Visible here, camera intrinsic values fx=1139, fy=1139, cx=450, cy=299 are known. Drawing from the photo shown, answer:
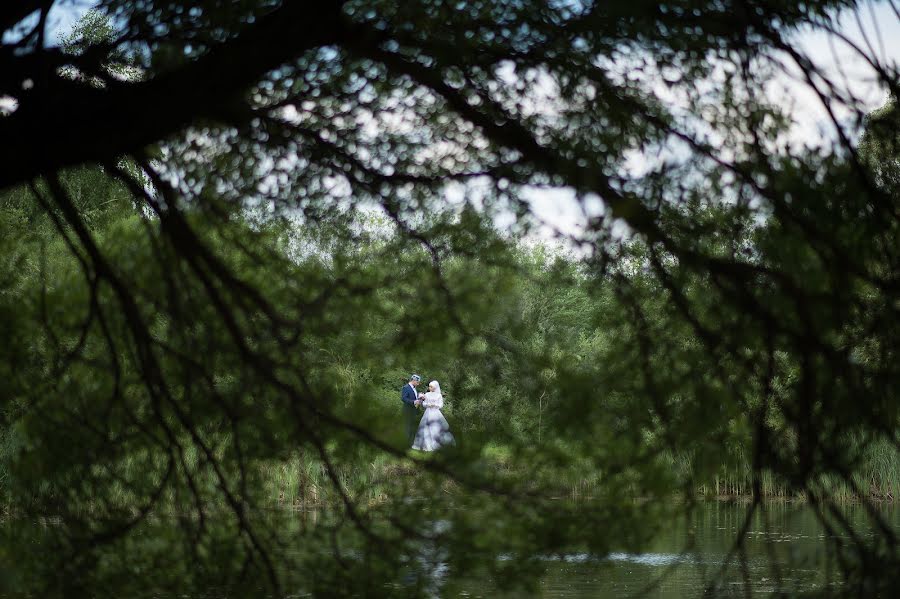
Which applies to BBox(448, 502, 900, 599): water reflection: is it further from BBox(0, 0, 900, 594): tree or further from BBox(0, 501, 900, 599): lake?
BBox(0, 0, 900, 594): tree

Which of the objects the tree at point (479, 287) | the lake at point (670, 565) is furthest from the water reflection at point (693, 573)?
the tree at point (479, 287)

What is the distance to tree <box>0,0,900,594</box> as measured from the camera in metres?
2.82

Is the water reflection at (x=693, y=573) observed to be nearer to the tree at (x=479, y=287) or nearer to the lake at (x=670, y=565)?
the lake at (x=670, y=565)

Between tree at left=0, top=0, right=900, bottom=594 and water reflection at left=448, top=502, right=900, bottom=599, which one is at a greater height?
tree at left=0, top=0, right=900, bottom=594

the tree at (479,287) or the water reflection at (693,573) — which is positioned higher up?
the tree at (479,287)

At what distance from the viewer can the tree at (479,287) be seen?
282 cm

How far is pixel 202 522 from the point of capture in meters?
3.31

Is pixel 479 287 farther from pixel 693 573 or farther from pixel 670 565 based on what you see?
pixel 693 573

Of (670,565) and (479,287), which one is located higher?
(479,287)

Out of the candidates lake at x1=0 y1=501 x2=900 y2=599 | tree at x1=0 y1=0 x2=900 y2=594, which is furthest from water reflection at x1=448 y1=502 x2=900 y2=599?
tree at x1=0 y1=0 x2=900 y2=594

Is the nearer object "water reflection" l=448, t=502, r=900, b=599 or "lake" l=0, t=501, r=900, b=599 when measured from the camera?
"lake" l=0, t=501, r=900, b=599

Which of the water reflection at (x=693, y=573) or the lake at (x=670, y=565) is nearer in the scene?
the lake at (x=670, y=565)

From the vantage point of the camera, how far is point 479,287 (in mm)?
3572

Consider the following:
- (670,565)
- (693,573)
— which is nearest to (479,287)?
(670,565)
